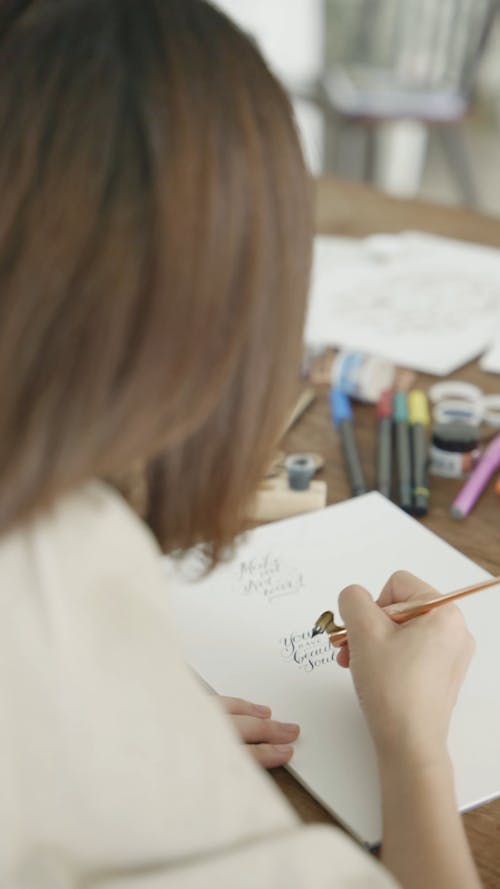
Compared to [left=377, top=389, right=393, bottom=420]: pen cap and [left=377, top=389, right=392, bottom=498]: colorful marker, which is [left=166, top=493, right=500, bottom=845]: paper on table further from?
[left=377, top=389, right=393, bottom=420]: pen cap

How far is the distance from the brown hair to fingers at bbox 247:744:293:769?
227 mm

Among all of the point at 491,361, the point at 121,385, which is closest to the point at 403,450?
the point at 491,361

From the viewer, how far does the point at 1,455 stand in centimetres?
43

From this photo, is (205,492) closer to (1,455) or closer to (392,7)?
(1,455)

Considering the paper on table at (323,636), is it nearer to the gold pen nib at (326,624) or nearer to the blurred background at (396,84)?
the gold pen nib at (326,624)

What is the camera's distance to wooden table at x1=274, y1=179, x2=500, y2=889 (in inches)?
22.9

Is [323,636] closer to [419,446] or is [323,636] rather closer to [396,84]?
[419,446]

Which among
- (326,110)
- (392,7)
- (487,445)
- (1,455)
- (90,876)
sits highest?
(1,455)

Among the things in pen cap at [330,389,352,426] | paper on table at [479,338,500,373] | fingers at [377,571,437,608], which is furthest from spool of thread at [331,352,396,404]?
fingers at [377,571,437,608]

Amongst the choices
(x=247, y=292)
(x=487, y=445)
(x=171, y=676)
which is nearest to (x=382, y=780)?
(x=171, y=676)

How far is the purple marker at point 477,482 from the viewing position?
0.86m

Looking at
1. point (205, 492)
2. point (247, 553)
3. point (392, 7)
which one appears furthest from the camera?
point (392, 7)

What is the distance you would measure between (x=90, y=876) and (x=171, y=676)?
9cm

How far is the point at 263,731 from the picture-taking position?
62 cm
